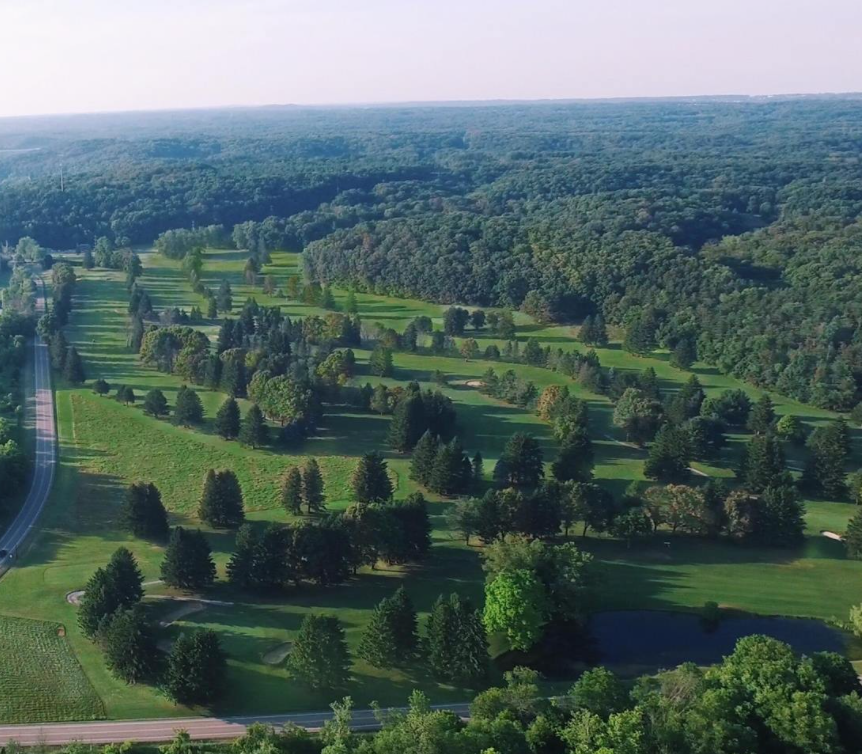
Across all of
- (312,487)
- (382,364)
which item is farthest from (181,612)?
(382,364)

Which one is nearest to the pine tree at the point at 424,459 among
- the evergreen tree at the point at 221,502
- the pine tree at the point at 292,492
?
the pine tree at the point at 292,492

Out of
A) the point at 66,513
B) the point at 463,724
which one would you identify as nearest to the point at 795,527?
the point at 463,724

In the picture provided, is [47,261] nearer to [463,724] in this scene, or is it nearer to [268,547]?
[268,547]

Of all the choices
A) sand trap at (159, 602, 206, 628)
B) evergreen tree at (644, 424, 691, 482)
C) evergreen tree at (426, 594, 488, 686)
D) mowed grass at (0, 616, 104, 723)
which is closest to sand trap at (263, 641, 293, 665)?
sand trap at (159, 602, 206, 628)

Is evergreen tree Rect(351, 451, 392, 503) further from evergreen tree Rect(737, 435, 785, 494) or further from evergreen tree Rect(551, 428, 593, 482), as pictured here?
evergreen tree Rect(737, 435, 785, 494)

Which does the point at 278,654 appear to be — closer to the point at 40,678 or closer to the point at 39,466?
the point at 40,678

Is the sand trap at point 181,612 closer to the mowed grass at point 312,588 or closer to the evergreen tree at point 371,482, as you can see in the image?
the mowed grass at point 312,588
